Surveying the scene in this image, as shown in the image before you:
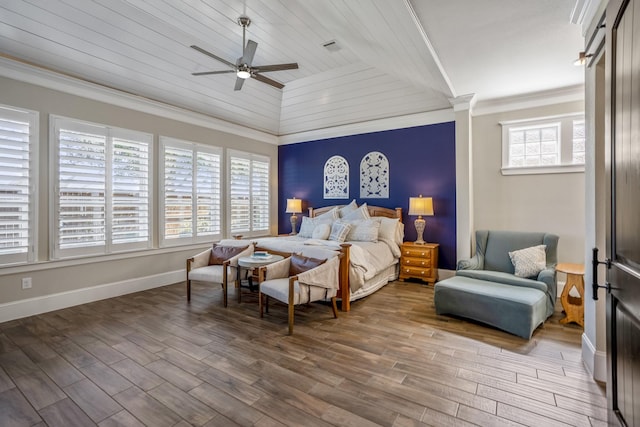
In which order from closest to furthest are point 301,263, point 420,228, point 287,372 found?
point 287,372 < point 301,263 < point 420,228

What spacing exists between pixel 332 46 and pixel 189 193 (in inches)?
133

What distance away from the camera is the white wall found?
419 cm

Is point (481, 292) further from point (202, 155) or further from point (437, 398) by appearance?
point (202, 155)

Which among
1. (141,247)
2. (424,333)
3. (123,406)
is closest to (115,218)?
(141,247)

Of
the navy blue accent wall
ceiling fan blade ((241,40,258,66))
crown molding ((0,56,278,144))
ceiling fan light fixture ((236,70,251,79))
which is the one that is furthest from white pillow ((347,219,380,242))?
crown molding ((0,56,278,144))

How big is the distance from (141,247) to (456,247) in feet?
16.6

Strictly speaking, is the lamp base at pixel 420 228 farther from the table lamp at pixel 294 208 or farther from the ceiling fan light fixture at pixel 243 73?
the ceiling fan light fixture at pixel 243 73

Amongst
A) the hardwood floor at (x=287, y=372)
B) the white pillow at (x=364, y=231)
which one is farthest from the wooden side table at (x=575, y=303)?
the white pillow at (x=364, y=231)

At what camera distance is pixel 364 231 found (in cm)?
505

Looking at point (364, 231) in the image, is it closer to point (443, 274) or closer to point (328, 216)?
point (328, 216)

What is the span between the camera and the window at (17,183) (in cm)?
341

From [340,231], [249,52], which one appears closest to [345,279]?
[340,231]

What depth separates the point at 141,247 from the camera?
4.67 metres

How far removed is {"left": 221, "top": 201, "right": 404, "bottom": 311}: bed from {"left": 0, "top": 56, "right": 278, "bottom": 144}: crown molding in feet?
8.04
